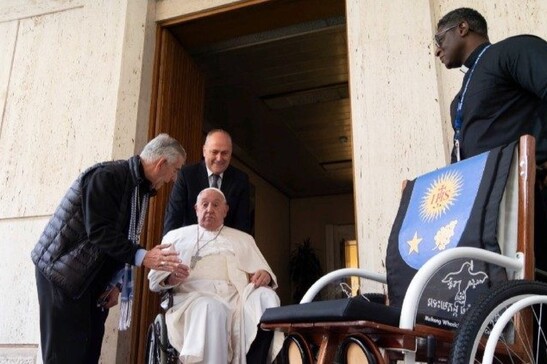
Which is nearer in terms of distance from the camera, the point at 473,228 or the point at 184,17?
the point at 473,228

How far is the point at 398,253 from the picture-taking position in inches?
70.7

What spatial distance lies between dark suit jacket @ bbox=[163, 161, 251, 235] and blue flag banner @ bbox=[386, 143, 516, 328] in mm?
1208

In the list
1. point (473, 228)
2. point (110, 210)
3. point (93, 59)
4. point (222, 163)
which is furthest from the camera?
point (93, 59)

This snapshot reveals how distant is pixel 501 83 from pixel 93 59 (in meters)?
2.87

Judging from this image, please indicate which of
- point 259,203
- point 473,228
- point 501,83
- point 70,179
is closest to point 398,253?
point 473,228

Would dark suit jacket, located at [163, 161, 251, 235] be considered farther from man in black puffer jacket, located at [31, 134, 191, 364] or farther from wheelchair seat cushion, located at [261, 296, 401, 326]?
wheelchair seat cushion, located at [261, 296, 401, 326]

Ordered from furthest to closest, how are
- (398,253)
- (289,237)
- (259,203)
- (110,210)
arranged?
(289,237), (259,203), (110,210), (398,253)

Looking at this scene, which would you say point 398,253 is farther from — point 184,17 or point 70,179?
point 184,17

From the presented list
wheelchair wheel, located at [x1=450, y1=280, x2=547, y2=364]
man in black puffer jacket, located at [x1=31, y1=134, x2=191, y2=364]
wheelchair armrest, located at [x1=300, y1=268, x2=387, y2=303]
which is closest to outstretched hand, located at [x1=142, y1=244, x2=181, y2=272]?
man in black puffer jacket, located at [x1=31, y1=134, x2=191, y2=364]

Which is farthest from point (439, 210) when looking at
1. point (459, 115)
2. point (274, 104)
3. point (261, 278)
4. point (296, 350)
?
point (274, 104)

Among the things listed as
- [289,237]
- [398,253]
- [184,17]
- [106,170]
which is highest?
[184,17]

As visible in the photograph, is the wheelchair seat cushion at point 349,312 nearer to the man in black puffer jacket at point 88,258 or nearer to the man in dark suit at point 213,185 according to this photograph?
the man in black puffer jacket at point 88,258

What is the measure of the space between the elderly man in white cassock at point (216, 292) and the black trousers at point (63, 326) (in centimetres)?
32

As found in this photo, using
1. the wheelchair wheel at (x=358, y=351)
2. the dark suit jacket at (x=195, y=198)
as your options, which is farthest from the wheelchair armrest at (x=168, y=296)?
the wheelchair wheel at (x=358, y=351)
